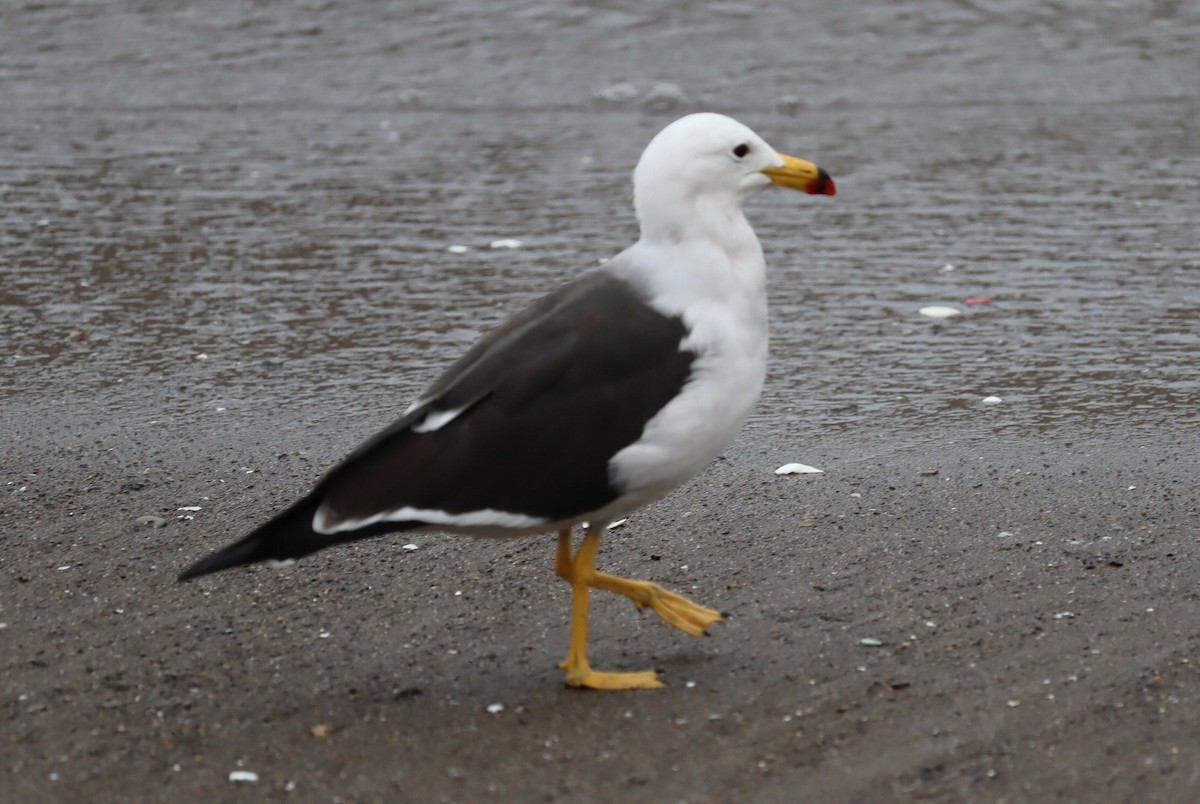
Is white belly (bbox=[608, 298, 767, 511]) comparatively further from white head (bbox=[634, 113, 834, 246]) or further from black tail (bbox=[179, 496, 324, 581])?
black tail (bbox=[179, 496, 324, 581])

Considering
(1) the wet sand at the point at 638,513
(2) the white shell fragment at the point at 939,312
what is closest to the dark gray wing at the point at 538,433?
(1) the wet sand at the point at 638,513

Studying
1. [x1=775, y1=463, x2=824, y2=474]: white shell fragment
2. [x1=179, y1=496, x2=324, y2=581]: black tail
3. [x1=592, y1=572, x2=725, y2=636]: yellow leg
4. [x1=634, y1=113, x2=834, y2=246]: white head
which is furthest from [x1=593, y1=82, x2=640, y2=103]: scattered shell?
[x1=179, y1=496, x2=324, y2=581]: black tail

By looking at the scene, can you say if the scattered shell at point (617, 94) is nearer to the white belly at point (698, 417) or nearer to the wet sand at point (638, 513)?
the wet sand at point (638, 513)

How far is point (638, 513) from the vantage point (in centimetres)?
504

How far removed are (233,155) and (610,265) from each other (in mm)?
7236

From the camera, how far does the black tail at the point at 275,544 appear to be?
3.58 metres

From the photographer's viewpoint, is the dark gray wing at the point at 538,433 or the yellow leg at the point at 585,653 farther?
the yellow leg at the point at 585,653

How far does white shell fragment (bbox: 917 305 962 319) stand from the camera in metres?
6.89

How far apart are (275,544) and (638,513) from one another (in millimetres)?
1673

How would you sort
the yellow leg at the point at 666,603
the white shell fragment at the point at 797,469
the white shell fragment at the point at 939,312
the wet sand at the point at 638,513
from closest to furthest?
the wet sand at the point at 638,513 < the yellow leg at the point at 666,603 < the white shell fragment at the point at 797,469 < the white shell fragment at the point at 939,312

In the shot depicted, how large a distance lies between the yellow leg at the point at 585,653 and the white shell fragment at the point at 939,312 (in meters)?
3.34

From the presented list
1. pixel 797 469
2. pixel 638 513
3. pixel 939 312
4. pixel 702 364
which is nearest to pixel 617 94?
pixel 939 312

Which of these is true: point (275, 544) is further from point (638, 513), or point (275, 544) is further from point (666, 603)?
point (638, 513)

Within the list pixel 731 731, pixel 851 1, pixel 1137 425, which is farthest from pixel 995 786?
pixel 851 1
